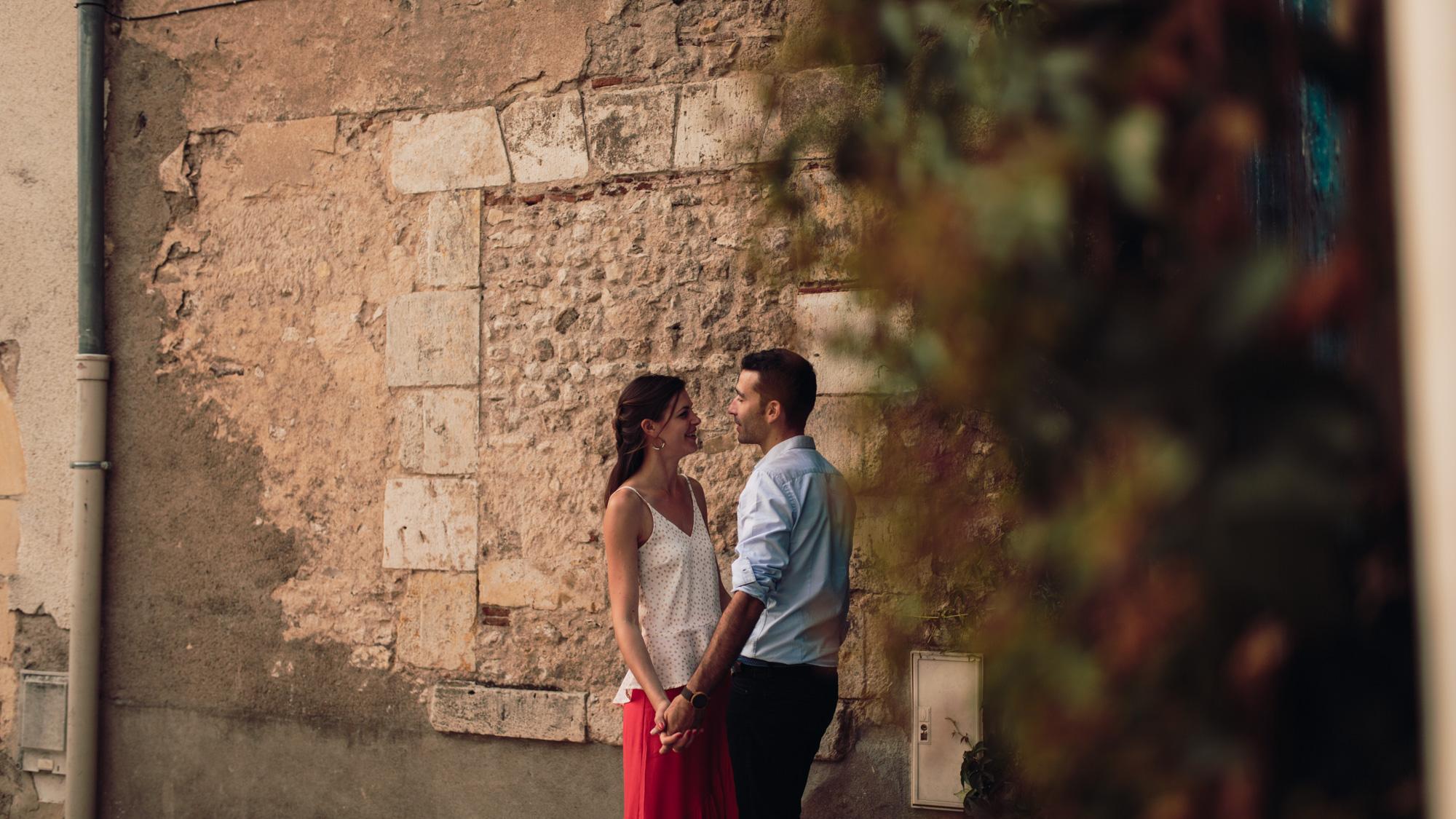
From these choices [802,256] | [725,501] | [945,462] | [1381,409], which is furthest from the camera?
[725,501]

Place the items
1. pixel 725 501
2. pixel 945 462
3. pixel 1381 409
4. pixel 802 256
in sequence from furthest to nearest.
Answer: pixel 725 501, pixel 802 256, pixel 945 462, pixel 1381 409

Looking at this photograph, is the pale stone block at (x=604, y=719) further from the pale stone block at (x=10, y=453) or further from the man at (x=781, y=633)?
the pale stone block at (x=10, y=453)

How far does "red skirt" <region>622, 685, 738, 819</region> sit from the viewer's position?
329cm

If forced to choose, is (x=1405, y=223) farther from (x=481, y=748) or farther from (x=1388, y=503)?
(x=481, y=748)

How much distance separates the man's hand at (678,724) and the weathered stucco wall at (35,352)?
348cm

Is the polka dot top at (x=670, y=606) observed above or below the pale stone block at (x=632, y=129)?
below

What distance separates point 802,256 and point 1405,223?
1.75 feet

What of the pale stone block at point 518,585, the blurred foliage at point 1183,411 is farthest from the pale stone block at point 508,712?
the blurred foliage at point 1183,411

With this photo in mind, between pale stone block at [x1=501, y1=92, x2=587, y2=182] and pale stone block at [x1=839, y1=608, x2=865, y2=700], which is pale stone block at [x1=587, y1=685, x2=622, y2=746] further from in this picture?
pale stone block at [x1=501, y1=92, x2=587, y2=182]

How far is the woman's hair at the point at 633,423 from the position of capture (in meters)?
3.56

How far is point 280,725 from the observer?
5.12m

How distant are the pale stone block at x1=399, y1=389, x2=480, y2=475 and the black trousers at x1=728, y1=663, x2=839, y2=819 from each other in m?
1.90

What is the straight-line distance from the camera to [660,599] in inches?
135

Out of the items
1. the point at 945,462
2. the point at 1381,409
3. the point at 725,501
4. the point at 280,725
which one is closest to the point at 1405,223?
the point at 1381,409
